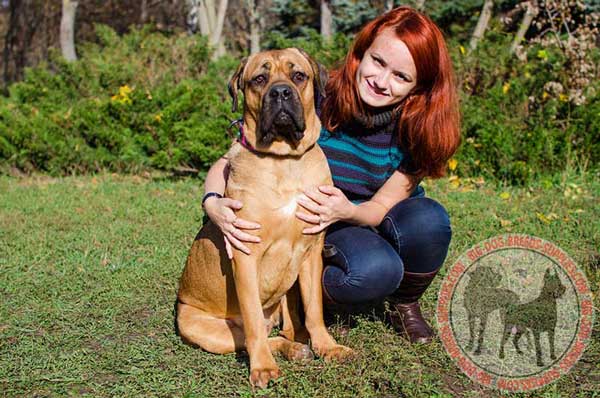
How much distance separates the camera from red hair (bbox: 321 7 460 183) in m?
3.21

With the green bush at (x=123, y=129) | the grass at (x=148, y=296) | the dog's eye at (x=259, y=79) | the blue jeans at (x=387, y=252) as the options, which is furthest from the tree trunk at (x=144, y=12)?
the blue jeans at (x=387, y=252)

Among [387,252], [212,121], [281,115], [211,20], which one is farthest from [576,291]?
[211,20]

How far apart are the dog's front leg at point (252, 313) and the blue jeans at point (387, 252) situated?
53cm

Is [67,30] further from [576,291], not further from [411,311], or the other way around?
[576,291]

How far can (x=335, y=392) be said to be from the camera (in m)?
2.71

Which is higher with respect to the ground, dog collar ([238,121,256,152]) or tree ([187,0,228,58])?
tree ([187,0,228,58])

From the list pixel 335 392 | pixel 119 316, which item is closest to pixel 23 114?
pixel 119 316

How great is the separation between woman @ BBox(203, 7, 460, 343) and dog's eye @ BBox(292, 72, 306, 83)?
0.35 meters

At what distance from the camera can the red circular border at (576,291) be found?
9.23 feet

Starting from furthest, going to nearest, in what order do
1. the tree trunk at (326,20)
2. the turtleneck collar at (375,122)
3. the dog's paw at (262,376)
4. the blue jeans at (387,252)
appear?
the tree trunk at (326,20), the turtleneck collar at (375,122), the blue jeans at (387,252), the dog's paw at (262,376)

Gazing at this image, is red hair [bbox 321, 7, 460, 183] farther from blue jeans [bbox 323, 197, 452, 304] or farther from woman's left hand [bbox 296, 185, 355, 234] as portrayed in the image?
woman's left hand [bbox 296, 185, 355, 234]

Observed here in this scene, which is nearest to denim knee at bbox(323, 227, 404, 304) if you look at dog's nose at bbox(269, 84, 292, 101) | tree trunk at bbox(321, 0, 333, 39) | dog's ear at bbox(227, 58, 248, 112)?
→ dog's nose at bbox(269, 84, 292, 101)

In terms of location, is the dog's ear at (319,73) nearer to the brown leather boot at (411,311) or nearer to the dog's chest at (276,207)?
the dog's chest at (276,207)

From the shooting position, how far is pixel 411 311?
10.9 ft
